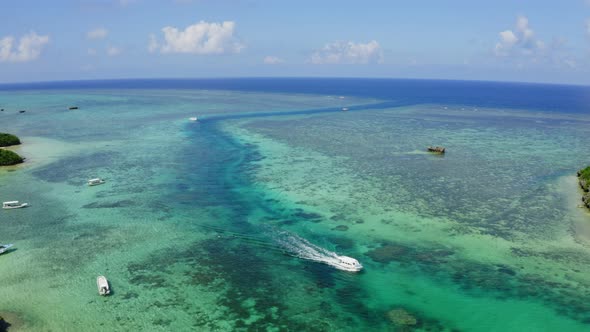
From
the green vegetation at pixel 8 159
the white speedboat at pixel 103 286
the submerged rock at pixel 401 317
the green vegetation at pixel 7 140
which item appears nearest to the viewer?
the submerged rock at pixel 401 317

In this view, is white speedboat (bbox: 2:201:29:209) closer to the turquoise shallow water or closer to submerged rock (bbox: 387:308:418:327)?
the turquoise shallow water

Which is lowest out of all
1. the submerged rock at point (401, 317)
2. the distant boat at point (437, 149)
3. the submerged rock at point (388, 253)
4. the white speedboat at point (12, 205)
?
the submerged rock at point (401, 317)

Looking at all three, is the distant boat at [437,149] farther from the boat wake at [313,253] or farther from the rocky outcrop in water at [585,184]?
the boat wake at [313,253]

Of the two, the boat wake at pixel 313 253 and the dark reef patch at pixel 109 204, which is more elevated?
the dark reef patch at pixel 109 204

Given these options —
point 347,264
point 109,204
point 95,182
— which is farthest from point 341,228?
point 95,182

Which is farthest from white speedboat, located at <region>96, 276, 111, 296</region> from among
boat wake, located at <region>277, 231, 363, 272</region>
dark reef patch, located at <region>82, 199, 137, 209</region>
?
dark reef patch, located at <region>82, 199, 137, 209</region>

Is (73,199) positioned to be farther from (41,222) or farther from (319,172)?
(319,172)

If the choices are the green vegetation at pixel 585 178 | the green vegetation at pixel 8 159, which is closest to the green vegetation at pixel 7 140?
the green vegetation at pixel 8 159

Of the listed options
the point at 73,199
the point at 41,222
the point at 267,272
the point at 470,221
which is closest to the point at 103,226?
the point at 41,222
